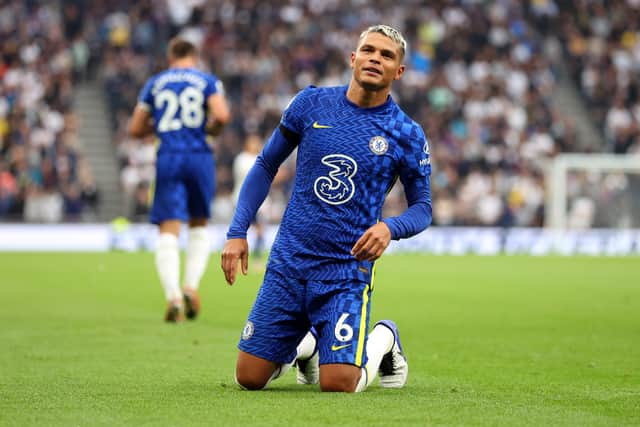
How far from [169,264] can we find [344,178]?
432 cm

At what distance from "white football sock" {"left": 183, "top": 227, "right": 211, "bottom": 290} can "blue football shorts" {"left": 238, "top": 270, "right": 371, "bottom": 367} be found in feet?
13.7

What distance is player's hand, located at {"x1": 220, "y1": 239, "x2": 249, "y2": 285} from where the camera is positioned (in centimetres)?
593

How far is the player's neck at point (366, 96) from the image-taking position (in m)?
6.18

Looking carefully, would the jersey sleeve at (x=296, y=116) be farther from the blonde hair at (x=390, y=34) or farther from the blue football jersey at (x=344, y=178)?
the blonde hair at (x=390, y=34)

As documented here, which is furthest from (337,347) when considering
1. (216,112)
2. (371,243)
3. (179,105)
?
(179,105)

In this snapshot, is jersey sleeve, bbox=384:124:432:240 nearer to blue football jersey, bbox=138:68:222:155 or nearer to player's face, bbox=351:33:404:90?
player's face, bbox=351:33:404:90

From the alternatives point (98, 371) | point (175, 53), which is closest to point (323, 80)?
point (175, 53)

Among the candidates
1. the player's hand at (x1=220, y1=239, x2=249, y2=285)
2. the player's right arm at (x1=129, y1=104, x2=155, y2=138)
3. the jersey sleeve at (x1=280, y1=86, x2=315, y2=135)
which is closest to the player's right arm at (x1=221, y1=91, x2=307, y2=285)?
the jersey sleeve at (x1=280, y1=86, x2=315, y2=135)

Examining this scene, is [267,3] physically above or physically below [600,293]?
above

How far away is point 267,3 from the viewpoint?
3091 cm

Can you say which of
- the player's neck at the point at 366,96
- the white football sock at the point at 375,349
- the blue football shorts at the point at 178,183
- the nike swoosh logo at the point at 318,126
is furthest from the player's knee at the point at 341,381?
the blue football shorts at the point at 178,183

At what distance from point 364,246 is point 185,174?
495 cm

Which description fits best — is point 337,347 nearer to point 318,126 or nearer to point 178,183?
point 318,126

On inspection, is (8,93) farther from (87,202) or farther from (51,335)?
(51,335)
